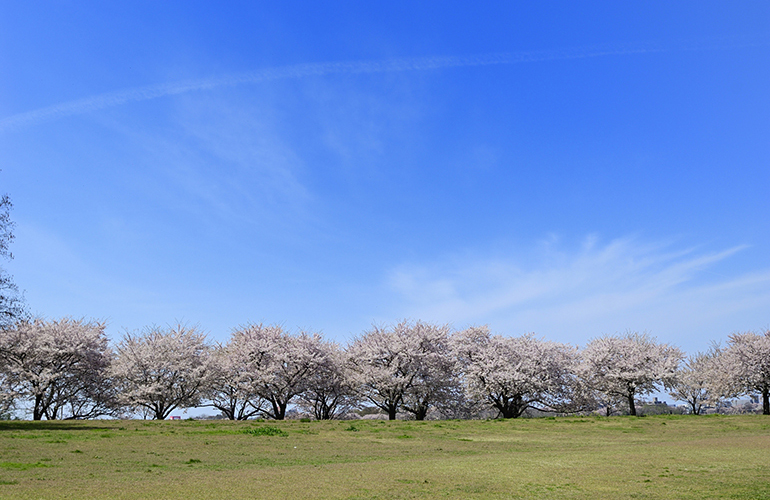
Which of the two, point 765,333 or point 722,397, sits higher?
point 765,333

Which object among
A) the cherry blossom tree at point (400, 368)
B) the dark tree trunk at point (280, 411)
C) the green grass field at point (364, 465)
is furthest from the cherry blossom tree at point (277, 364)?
the green grass field at point (364, 465)

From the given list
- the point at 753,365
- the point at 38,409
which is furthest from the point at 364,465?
the point at 753,365

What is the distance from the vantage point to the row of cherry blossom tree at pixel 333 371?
45562mm

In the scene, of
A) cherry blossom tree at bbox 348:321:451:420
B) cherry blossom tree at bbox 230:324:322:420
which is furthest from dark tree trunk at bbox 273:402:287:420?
cherry blossom tree at bbox 348:321:451:420

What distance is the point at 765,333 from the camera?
5744cm

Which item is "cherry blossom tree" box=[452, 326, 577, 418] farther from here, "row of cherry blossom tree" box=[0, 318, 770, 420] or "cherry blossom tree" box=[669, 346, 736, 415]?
"cherry blossom tree" box=[669, 346, 736, 415]

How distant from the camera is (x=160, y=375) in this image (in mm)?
46906

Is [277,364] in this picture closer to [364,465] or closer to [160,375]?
[160,375]

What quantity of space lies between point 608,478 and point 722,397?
64.5 metres

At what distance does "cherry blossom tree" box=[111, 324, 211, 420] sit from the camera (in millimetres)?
45812

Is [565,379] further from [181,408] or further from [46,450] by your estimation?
[46,450]

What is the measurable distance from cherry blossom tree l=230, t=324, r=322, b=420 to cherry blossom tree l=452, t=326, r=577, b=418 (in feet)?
48.1

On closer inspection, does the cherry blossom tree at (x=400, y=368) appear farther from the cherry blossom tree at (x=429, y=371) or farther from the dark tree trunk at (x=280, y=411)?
the dark tree trunk at (x=280, y=411)

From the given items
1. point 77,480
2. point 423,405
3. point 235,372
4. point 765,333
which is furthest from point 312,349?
point 765,333
